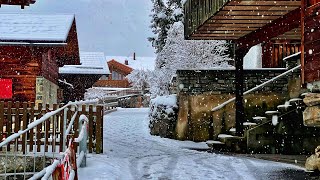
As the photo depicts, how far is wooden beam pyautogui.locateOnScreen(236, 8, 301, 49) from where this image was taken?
35.1ft

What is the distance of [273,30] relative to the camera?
11.9 metres

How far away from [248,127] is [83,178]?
6.88 m

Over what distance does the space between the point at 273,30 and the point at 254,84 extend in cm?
462

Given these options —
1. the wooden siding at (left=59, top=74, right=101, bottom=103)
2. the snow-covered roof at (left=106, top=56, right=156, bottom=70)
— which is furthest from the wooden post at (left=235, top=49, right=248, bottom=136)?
the snow-covered roof at (left=106, top=56, right=156, bottom=70)

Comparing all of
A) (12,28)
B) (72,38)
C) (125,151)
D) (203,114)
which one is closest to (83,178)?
(125,151)

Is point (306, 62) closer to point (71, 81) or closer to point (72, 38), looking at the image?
point (72, 38)

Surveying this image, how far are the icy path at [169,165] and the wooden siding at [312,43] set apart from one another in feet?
7.17

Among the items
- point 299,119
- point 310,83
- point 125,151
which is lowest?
point 125,151

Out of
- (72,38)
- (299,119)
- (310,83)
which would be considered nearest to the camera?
(310,83)

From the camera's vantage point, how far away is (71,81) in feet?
103

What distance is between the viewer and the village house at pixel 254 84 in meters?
8.95

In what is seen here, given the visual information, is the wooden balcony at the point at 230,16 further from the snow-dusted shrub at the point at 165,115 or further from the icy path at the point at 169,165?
the icy path at the point at 169,165

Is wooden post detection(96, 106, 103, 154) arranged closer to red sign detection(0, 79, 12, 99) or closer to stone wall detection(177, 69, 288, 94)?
stone wall detection(177, 69, 288, 94)

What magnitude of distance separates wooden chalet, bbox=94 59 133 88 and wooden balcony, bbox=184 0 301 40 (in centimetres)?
4259
